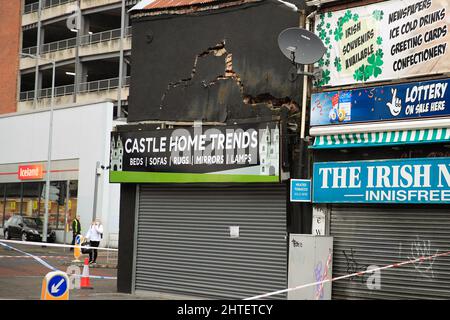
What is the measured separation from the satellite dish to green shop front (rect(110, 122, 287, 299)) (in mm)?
1361

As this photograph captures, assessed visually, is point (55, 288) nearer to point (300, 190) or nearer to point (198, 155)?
point (300, 190)

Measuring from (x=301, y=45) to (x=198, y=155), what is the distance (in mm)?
3221

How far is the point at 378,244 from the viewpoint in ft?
38.8

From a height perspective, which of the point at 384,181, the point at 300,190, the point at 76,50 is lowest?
the point at 300,190

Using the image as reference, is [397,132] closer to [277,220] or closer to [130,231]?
[277,220]

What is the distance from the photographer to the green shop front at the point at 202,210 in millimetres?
13211

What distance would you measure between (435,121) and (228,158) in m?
4.29

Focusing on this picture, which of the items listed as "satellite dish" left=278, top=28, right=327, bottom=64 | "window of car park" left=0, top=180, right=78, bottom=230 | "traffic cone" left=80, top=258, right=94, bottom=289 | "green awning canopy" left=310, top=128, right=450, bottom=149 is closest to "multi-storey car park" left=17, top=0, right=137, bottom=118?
"window of car park" left=0, top=180, right=78, bottom=230

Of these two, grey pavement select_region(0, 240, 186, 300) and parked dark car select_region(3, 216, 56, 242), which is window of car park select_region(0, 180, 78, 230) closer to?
parked dark car select_region(3, 216, 56, 242)

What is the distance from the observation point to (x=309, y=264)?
11781 millimetres

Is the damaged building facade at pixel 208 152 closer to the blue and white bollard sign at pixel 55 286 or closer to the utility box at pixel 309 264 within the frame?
the utility box at pixel 309 264

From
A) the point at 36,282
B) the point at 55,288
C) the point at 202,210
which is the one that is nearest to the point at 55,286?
the point at 55,288

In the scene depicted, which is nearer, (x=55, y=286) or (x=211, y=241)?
(x=55, y=286)
